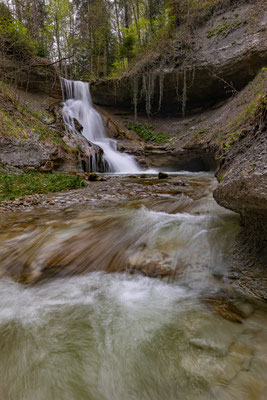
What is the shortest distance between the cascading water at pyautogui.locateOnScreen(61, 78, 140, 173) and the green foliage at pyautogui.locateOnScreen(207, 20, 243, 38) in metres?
8.47

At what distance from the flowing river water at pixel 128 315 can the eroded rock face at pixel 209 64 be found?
31.7ft

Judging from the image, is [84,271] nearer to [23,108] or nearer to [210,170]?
[210,170]

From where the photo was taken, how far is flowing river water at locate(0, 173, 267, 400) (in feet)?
3.49

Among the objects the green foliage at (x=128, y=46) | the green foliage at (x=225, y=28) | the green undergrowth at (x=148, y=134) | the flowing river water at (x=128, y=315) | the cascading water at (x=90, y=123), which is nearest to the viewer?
the flowing river water at (x=128, y=315)

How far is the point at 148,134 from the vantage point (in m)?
14.3

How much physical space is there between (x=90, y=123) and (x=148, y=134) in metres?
4.15

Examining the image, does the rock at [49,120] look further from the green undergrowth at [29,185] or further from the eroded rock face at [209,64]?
the green undergrowth at [29,185]

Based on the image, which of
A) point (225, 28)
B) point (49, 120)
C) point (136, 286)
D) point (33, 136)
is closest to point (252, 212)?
point (136, 286)

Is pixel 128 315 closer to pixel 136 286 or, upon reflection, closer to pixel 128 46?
pixel 136 286

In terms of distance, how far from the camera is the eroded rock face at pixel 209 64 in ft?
32.2

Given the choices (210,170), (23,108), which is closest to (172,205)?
(210,170)

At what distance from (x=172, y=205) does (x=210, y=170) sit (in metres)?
7.21

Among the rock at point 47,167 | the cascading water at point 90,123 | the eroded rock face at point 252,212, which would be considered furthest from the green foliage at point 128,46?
the eroded rock face at point 252,212

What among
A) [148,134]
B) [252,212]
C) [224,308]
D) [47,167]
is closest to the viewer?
[224,308]
